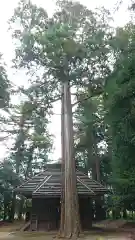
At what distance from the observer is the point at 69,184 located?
12.4m

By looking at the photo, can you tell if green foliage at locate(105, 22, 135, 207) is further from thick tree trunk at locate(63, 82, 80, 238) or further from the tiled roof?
thick tree trunk at locate(63, 82, 80, 238)

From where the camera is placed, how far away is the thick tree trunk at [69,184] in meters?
11.8

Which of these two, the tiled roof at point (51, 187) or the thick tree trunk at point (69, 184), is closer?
the thick tree trunk at point (69, 184)

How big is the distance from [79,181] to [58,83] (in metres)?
6.12

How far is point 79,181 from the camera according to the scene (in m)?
16.1

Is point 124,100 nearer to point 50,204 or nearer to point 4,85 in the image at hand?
point 4,85

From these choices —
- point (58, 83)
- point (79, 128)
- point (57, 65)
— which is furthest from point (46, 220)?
point (79, 128)

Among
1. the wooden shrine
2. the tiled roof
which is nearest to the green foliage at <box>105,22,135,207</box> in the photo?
the tiled roof

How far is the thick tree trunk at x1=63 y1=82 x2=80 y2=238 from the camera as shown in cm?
1175

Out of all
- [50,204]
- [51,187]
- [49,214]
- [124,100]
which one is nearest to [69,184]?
[51,187]

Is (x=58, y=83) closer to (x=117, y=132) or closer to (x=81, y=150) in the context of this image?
(x=117, y=132)

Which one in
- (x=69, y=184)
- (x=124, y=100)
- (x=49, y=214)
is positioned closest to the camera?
(x=124, y=100)

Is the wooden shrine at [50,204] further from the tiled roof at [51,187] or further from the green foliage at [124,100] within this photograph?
the green foliage at [124,100]

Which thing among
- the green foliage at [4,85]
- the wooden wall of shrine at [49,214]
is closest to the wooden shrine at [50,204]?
the wooden wall of shrine at [49,214]
